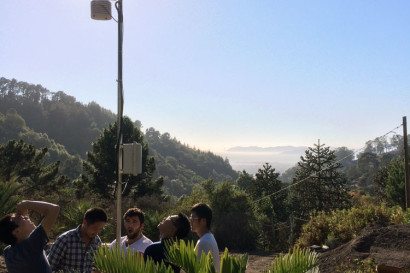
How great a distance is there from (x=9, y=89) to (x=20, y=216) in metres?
132

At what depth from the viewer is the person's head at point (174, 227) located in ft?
10.5

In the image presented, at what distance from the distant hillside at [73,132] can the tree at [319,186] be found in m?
44.7

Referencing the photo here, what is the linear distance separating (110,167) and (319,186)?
660 inches

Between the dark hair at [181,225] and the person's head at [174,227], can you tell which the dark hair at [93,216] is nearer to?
the person's head at [174,227]

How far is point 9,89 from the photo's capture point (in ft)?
397

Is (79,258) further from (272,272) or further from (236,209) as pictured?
(236,209)

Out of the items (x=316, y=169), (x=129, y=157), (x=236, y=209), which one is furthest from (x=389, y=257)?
(x=316, y=169)

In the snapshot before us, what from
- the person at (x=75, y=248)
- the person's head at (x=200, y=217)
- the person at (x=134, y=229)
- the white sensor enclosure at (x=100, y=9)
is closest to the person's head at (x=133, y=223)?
the person at (x=134, y=229)

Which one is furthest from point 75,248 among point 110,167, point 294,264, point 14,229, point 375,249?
point 110,167

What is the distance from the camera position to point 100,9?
448cm

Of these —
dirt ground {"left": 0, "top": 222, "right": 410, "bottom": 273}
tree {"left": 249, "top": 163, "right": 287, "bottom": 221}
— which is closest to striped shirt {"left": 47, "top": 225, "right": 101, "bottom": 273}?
dirt ground {"left": 0, "top": 222, "right": 410, "bottom": 273}

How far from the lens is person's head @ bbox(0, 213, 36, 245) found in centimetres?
266

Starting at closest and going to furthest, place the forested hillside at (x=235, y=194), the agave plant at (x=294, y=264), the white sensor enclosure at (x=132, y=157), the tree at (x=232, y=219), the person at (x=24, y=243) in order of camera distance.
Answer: the agave plant at (x=294, y=264), the person at (x=24, y=243), the white sensor enclosure at (x=132, y=157), the forested hillside at (x=235, y=194), the tree at (x=232, y=219)

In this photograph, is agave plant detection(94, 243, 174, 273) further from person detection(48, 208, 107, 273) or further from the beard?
the beard
